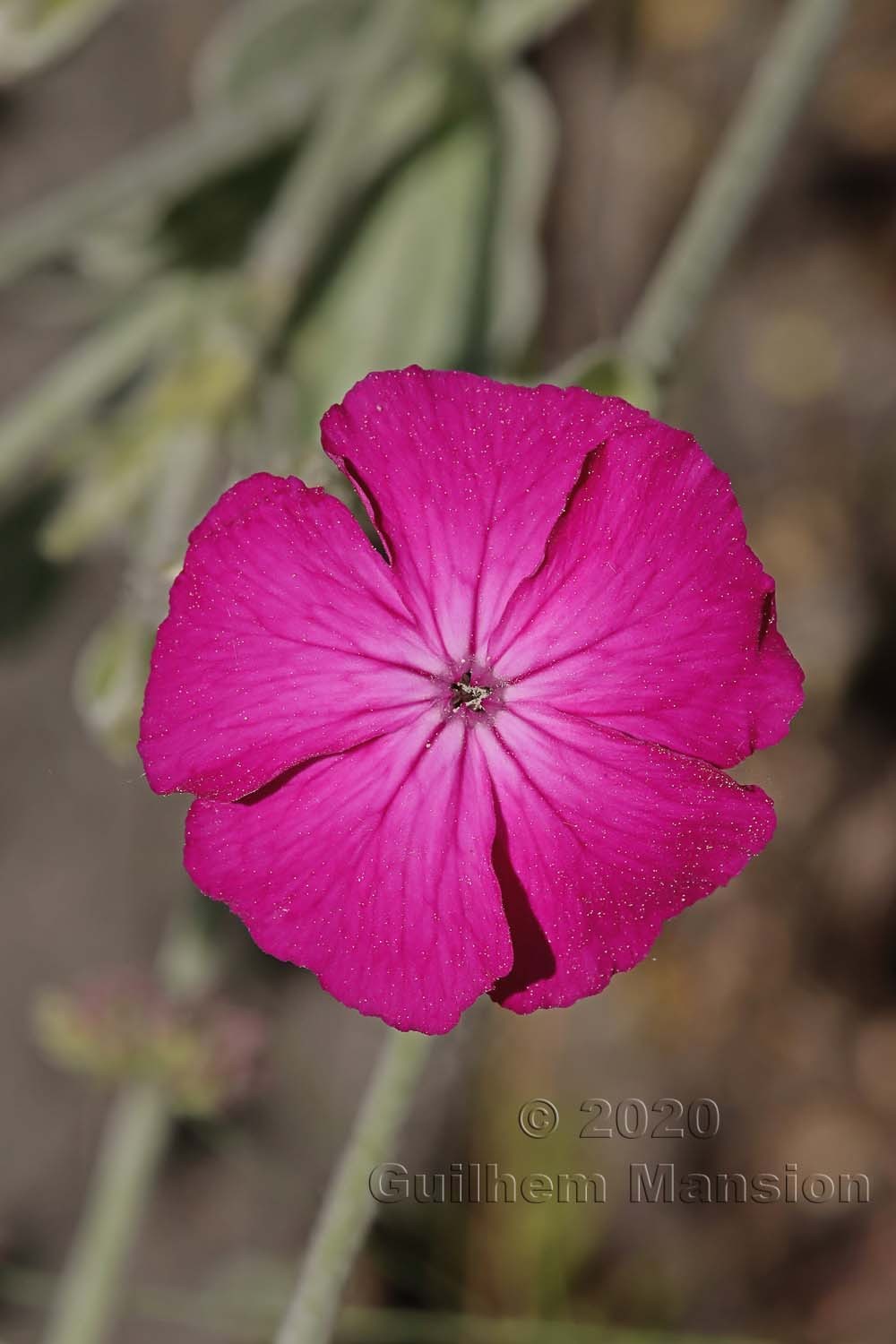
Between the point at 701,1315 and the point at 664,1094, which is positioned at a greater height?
the point at 664,1094

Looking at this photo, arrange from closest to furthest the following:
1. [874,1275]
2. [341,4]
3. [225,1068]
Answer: [225,1068], [341,4], [874,1275]

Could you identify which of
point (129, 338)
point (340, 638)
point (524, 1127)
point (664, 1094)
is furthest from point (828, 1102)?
point (340, 638)

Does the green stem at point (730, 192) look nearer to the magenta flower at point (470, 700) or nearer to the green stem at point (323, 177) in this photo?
the magenta flower at point (470, 700)

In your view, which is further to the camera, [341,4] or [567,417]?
[341,4]

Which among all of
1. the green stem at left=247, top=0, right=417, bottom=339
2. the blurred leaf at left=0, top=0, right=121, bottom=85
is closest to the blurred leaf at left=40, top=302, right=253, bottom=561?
the green stem at left=247, top=0, right=417, bottom=339

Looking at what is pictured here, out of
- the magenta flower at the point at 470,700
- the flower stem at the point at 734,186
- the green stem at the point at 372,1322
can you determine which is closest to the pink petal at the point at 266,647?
the magenta flower at the point at 470,700

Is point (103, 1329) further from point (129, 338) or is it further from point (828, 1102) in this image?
point (828, 1102)

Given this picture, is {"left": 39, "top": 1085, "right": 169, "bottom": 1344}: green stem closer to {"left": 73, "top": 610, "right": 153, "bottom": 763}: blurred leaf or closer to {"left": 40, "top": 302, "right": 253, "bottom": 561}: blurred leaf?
{"left": 73, "top": 610, "right": 153, "bottom": 763}: blurred leaf
